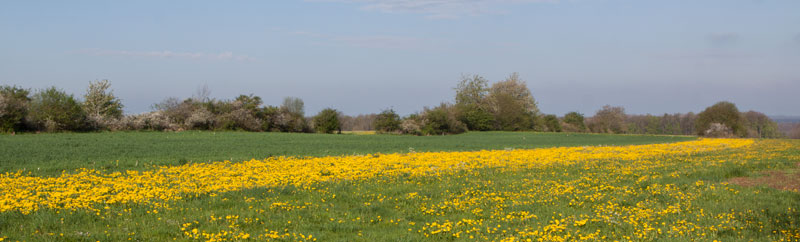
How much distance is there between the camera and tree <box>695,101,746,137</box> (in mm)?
56438

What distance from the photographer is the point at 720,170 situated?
13.9 meters

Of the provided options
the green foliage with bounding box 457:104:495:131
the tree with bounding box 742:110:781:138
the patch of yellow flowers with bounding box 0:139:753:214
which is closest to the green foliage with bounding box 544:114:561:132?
the green foliage with bounding box 457:104:495:131

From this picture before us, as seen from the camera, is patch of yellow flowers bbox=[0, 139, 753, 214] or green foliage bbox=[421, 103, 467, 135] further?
green foliage bbox=[421, 103, 467, 135]

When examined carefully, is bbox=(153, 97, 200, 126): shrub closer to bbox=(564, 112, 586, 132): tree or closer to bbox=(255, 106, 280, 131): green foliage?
bbox=(255, 106, 280, 131): green foliage

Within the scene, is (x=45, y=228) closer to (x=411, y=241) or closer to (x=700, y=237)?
(x=411, y=241)

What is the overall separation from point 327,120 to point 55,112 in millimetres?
25836

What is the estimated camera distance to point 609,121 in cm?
7500

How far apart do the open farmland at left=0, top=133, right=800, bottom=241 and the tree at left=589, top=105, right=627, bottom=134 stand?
64.7m

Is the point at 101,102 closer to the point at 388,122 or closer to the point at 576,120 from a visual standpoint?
the point at 388,122

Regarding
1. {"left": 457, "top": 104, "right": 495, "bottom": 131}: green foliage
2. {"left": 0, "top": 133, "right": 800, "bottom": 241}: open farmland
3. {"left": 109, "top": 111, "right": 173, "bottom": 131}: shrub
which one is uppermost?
{"left": 457, "top": 104, "right": 495, "bottom": 131}: green foliage

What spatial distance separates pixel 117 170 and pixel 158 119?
1300 inches

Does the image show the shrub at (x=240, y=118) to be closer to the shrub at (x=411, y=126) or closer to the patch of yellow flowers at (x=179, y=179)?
the shrub at (x=411, y=126)

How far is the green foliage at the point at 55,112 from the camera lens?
35.3m

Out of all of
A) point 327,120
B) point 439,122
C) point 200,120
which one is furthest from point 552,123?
point 200,120
